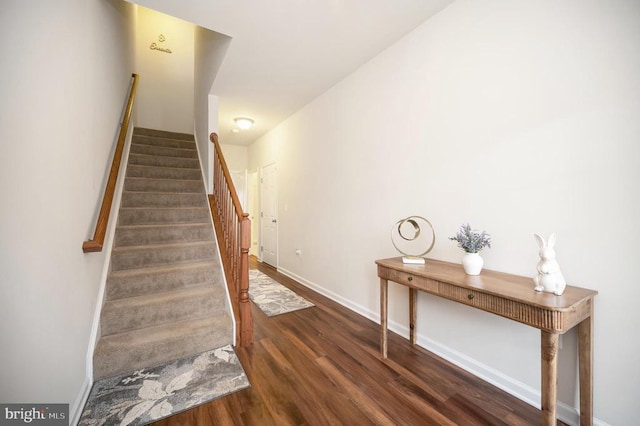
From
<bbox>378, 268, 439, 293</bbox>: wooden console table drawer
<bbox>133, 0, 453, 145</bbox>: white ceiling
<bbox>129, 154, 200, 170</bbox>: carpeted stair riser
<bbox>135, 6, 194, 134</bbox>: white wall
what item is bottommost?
<bbox>378, 268, 439, 293</bbox>: wooden console table drawer

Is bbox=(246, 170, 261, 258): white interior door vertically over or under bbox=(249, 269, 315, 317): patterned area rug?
over

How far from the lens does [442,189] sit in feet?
6.74

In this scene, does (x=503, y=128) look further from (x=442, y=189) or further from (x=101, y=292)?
(x=101, y=292)

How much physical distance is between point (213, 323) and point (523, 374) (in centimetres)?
237

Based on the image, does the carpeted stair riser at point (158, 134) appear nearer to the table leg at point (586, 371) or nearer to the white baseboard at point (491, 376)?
the white baseboard at point (491, 376)

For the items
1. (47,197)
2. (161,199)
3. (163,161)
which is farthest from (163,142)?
(47,197)

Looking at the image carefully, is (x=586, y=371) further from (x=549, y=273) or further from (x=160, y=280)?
(x=160, y=280)

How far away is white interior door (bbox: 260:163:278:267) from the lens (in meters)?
5.05

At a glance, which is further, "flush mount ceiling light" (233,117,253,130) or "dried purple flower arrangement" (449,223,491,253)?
"flush mount ceiling light" (233,117,253,130)

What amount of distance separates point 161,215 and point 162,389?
6.55 ft

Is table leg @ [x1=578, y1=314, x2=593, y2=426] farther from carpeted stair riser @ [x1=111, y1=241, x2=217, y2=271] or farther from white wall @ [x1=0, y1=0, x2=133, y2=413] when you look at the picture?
carpeted stair riser @ [x1=111, y1=241, x2=217, y2=271]

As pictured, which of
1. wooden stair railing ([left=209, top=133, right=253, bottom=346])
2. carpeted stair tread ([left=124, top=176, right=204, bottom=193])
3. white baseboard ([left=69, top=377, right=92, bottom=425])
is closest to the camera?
white baseboard ([left=69, top=377, right=92, bottom=425])

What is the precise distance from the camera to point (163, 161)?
12.7 feet

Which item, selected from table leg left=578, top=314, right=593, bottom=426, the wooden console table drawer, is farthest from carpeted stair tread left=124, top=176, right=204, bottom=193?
table leg left=578, top=314, right=593, bottom=426
